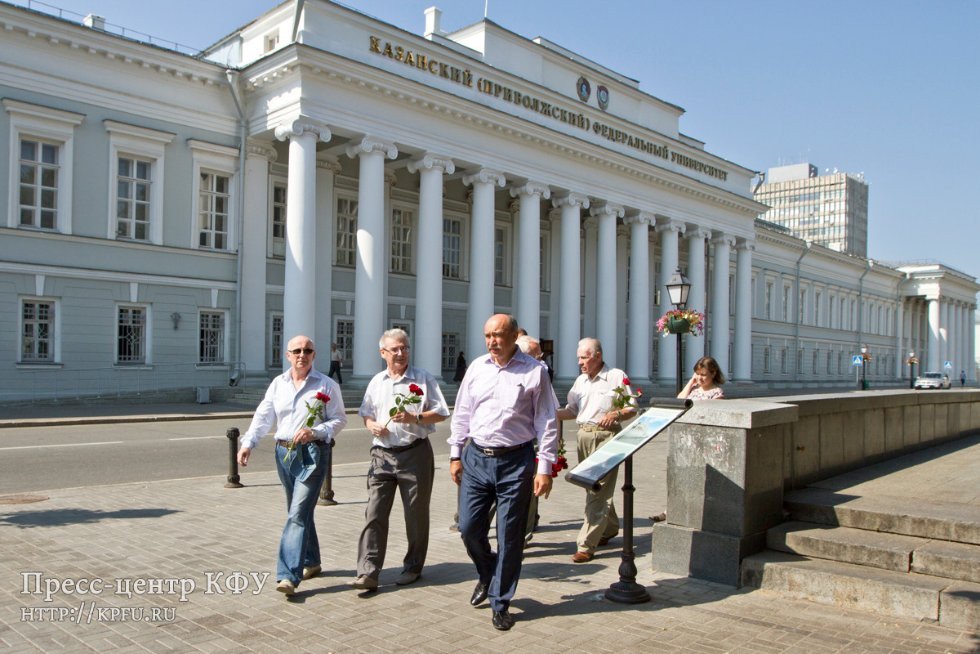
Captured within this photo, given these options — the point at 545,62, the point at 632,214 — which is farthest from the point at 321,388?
the point at 632,214

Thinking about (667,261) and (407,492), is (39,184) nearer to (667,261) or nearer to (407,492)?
(407,492)

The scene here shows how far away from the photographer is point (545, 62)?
34156mm

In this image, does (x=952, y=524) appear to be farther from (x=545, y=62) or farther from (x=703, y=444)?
(x=545, y=62)

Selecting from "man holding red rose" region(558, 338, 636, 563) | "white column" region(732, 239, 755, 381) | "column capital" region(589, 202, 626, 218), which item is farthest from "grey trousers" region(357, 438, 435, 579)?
"white column" region(732, 239, 755, 381)

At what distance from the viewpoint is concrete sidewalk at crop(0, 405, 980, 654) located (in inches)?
196

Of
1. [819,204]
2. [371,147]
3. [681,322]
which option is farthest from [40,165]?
[819,204]

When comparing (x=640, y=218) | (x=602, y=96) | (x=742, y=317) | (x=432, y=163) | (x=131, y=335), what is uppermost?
(x=602, y=96)

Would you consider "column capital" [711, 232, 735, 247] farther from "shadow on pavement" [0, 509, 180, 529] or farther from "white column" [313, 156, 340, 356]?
"shadow on pavement" [0, 509, 180, 529]

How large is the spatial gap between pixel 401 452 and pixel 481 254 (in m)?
24.5

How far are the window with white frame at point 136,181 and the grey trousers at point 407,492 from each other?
67.9ft

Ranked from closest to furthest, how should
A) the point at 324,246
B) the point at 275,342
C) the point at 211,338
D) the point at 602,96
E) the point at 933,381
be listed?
the point at 211,338 → the point at 275,342 → the point at 324,246 → the point at 602,96 → the point at 933,381

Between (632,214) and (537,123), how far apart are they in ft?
27.4

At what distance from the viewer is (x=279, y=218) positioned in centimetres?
2853

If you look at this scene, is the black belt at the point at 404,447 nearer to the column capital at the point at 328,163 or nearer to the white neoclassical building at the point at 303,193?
the white neoclassical building at the point at 303,193
